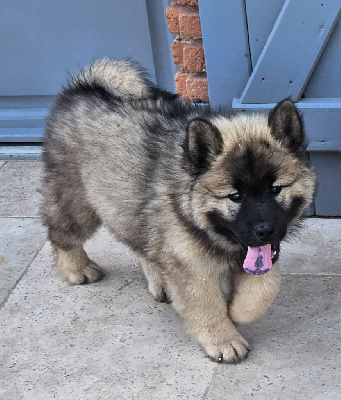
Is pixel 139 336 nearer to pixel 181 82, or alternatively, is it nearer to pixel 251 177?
pixel 251 177

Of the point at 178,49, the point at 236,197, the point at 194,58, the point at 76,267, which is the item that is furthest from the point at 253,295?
the point at 178,49

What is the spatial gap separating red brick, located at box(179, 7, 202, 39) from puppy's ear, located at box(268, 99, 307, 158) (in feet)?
5.41

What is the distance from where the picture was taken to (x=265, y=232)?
12.3ft

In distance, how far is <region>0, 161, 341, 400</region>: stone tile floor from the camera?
4.03 metres

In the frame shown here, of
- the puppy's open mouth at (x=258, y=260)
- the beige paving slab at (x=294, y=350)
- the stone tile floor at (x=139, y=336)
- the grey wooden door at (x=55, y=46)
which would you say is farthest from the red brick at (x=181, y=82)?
the puppy's open mouth at (x=258, y=260)

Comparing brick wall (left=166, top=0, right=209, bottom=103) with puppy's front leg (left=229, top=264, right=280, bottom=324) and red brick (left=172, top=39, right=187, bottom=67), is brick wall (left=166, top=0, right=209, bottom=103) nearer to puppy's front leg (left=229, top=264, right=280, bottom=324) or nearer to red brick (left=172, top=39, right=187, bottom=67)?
red brick (left=172, top=39, right=187, bottom=67)

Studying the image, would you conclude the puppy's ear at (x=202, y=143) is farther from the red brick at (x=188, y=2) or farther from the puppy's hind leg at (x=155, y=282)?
the red brick at (x=188, y=2)

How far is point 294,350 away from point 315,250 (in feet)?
3.58

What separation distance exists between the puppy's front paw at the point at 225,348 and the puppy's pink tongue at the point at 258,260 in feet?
1.39

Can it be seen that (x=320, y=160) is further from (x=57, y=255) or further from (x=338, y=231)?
(x=57, y=255)

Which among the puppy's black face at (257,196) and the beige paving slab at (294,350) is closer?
the puppy's black face at (257,196)

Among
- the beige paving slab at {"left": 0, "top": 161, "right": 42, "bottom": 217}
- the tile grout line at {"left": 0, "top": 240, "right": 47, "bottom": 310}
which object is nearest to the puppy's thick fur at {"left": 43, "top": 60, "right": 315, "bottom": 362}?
the tile grout line at {"left": 0, "top": 240, "right": 47, "bottom": 310}

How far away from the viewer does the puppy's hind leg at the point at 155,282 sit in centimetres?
481

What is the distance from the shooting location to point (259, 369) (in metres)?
4.12
